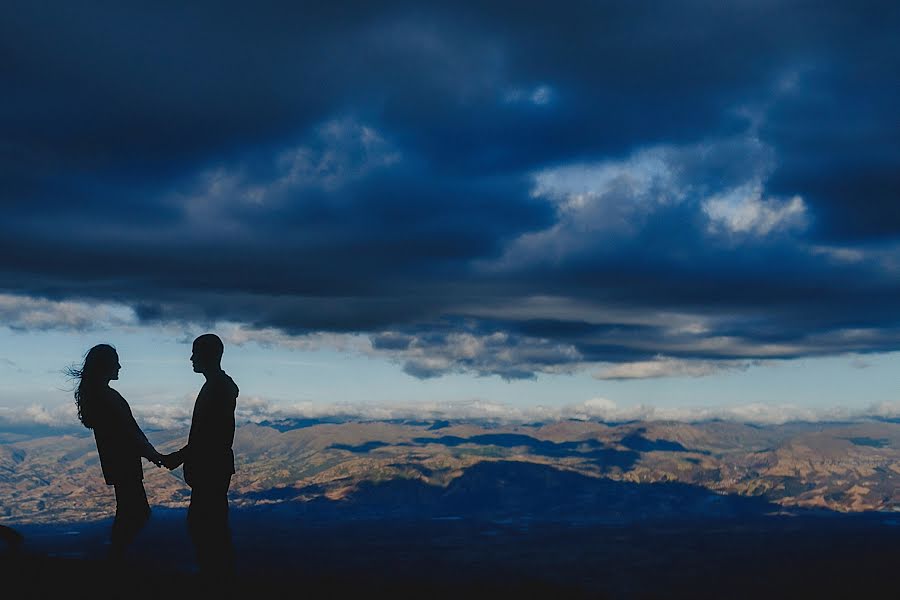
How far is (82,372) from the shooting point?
20.1m

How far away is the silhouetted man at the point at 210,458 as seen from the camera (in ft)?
62.1

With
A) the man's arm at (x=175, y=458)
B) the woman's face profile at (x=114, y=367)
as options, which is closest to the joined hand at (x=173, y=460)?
the man's arm at (x=175, y=458)

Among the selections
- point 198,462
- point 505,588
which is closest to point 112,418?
point 198,462

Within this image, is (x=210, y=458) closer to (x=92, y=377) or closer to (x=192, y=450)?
(x=192, y=450)

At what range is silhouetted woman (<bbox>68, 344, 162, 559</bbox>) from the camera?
1966cm

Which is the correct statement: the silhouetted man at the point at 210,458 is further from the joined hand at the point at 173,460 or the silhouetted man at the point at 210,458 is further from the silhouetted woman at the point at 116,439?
the silhouetted woman at the point at 116,439

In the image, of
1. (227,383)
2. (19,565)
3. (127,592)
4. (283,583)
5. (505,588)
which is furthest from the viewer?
(505,588)

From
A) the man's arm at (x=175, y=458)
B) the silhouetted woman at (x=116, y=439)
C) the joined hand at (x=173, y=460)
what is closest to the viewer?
the man's arm at (x=175, y=458)

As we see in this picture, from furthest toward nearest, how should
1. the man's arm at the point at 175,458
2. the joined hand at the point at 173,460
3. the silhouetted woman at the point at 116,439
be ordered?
the silhouetted woman at the point at 116,439, the joined hand at the point at 173,460, the man's arm at the point at 175,458

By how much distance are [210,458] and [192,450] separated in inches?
17.7

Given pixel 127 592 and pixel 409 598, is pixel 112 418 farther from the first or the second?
pixel 409 598

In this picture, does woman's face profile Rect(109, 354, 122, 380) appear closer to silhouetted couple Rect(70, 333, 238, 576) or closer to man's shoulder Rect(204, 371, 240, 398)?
silhouetted couple Rect(70, 333, 238, 576)

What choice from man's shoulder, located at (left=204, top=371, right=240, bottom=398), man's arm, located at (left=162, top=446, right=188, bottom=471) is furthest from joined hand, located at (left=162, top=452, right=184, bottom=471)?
man's shoulder, located at (left=204, top=371, right=240, bottom=398)

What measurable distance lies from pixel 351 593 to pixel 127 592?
18.8ft
